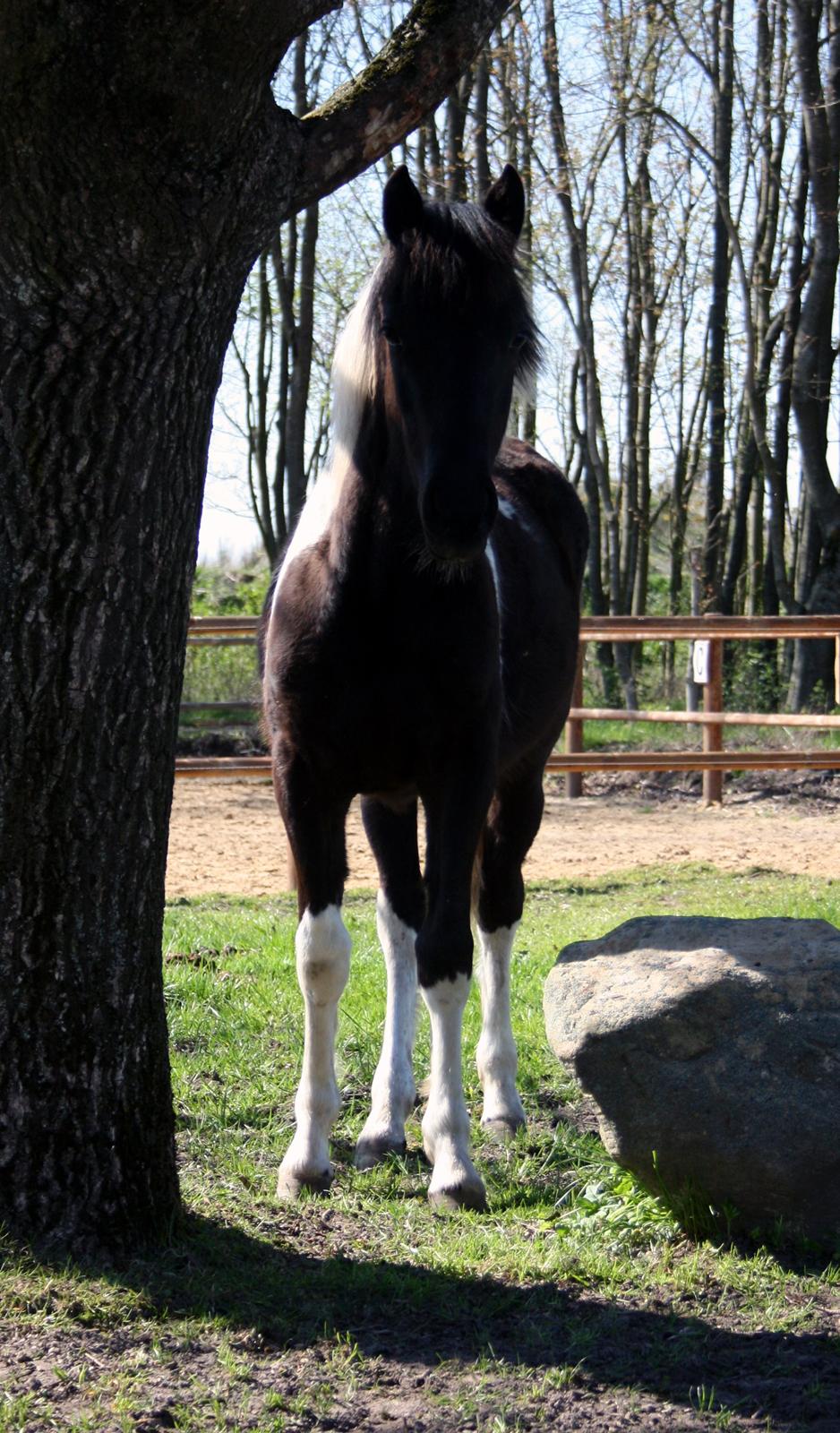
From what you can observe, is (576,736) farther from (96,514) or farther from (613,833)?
(96,514)

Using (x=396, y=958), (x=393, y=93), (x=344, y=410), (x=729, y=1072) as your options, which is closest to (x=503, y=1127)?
(x=396, y=958)

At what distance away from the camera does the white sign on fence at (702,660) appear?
40.8 feet

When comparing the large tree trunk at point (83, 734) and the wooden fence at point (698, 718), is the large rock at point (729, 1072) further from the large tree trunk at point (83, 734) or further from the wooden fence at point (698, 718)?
the wooden fence at point (698, 718)

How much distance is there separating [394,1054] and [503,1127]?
1.34 feet

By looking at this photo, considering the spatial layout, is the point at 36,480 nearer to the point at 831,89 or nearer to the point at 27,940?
the point at 27,940

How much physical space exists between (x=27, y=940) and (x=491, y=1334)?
4.06 ft

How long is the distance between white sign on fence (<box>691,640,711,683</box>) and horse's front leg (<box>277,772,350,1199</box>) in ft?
29.4

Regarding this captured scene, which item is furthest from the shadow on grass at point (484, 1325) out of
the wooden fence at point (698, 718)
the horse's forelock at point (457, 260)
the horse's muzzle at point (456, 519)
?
the wooden fence at point (698, 718)

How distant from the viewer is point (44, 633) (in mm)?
2828

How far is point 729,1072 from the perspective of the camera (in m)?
3.18

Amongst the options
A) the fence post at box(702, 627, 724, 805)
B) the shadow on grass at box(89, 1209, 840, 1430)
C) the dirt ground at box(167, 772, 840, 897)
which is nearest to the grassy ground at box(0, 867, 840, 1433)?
the shadow on grass at box(89, 1209, 840, 1430)

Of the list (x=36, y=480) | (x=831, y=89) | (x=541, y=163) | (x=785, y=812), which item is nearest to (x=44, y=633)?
(x=36, y=480)

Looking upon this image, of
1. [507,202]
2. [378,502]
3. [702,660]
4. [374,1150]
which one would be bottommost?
[374,1150]

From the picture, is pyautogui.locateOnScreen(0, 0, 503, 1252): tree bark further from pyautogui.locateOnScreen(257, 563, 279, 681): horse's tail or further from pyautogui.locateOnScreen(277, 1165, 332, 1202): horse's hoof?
pyautogui.locateOnScreen(257, 563, 279, 681): horse's tail
